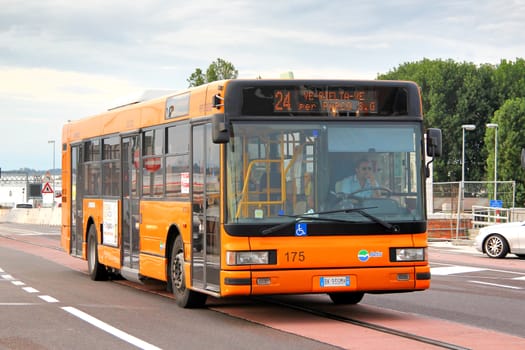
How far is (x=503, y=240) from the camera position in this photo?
89.8ft

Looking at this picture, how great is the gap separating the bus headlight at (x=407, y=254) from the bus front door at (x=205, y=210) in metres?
1.99

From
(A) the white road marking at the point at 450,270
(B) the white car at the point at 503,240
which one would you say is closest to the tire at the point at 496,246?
(B) the white car at the point at 503,240

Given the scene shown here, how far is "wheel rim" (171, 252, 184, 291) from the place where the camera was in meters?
14.2

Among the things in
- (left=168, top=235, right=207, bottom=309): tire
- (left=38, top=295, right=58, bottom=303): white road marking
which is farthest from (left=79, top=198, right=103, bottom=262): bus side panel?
(left=168, top=235, right=207, bottom=309): tire

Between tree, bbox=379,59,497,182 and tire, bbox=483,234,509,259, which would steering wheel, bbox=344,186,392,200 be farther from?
tree, bbox=379,59,497,182

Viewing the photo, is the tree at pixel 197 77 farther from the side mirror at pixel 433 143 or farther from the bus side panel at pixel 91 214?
the side mirror at pixel 433 143

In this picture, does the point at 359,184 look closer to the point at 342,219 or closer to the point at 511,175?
the point at 342,219

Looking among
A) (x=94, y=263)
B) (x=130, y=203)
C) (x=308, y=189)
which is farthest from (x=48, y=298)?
(x=308, y=189)

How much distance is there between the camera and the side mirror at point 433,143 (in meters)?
13.2

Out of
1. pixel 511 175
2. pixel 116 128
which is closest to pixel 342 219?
pixel 116 128

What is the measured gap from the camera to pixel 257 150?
494 inches

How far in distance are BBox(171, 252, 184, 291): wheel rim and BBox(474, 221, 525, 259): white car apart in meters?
14.4

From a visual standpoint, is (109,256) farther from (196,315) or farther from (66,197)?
(196,315)

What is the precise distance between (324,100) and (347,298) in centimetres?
316
